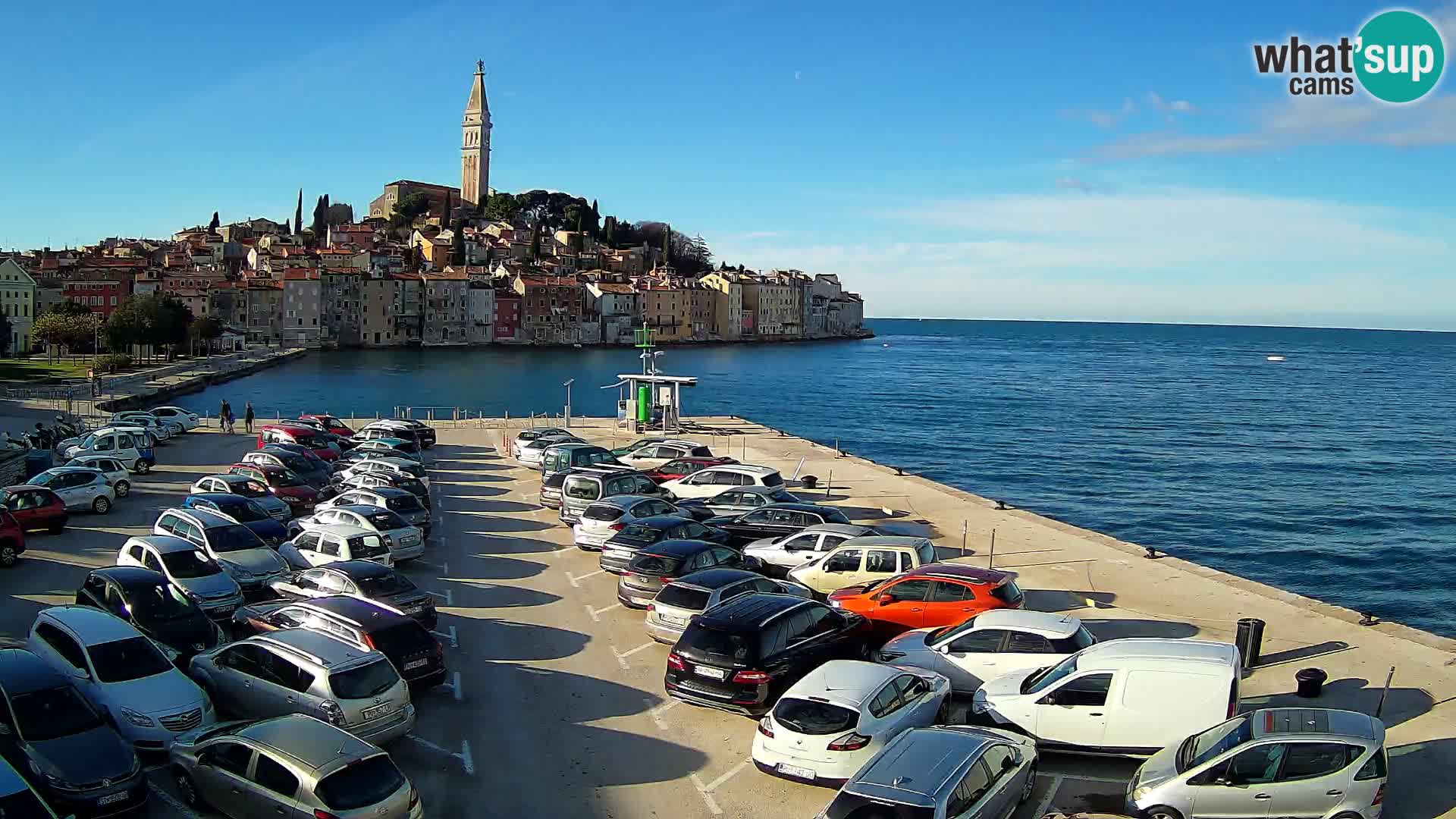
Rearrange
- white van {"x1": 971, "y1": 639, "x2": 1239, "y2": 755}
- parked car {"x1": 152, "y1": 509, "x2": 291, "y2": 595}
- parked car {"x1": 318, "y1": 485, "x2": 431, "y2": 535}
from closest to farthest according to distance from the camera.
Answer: white van {"x1": 971, "y1": 639, "x2": 1239, "y2": 755} → parked car {"x1": 152, "y1": 509, "x2": 291, "y2": 595} → parked car {"x1": 318, "y1": 485, "x2": 431, "y2": 535}

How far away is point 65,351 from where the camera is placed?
92062 millimetres

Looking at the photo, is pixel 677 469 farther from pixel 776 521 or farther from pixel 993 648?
pixel 993 648

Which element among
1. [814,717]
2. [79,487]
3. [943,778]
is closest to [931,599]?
[814,717]

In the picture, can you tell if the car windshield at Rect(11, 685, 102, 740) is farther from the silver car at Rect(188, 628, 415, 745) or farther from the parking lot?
the silver car at Rect(188, 628, 415, 745)

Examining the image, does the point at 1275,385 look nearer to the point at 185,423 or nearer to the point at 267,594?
the point at 185,423

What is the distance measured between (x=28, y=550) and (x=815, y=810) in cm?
1586

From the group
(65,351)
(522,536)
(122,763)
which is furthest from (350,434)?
(65,351)

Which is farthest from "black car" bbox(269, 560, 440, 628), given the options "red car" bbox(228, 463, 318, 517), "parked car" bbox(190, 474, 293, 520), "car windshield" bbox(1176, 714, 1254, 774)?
"car windshield" bbox(1176, 714, 1254, 774)

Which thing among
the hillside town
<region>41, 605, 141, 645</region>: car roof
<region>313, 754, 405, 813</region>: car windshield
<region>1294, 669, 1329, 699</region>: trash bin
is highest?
the hillside town

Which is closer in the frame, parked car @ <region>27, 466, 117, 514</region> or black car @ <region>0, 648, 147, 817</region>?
black car @ <region>0, 648, 147, 817</region>

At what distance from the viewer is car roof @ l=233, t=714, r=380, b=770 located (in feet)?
28.2

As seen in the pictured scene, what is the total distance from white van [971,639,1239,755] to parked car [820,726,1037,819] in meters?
1.08

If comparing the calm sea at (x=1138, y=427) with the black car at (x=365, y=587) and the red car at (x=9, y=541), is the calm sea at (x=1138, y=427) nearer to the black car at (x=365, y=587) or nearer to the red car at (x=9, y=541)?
the black car at (x=365, y=587)

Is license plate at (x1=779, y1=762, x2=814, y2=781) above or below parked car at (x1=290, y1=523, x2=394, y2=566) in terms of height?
below
